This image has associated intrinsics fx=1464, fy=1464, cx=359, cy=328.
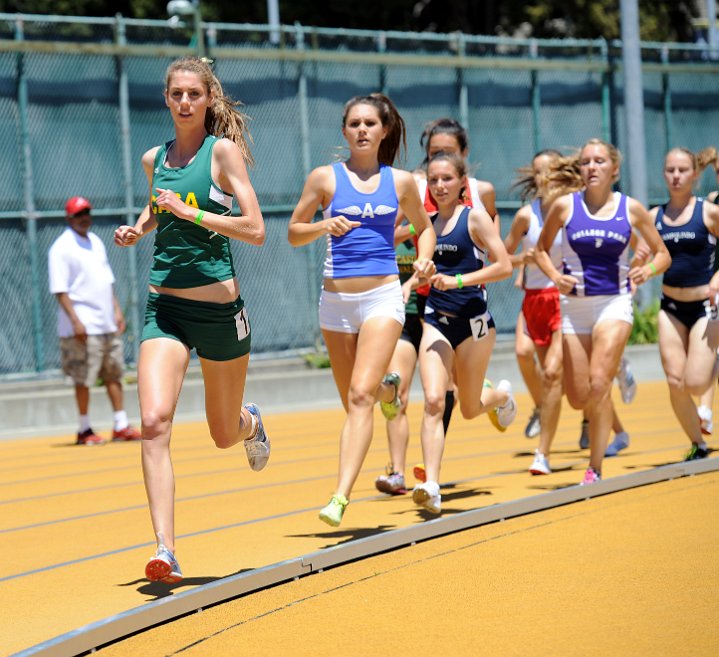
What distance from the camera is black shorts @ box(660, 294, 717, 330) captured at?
11.2 meters

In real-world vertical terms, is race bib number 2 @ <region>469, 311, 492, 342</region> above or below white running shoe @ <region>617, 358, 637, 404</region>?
above

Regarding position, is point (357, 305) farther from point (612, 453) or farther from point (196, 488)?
point (612, 453)

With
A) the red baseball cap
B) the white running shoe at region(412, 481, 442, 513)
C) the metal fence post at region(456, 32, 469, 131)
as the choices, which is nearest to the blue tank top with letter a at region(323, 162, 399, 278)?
the white running shoe at region(412, 481, 442, 513)

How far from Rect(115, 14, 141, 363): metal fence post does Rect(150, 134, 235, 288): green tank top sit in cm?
1122

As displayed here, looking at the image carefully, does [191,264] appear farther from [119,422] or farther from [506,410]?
[119,422]

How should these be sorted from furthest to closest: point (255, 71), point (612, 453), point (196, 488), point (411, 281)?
point (255, 71)
point (612, 453)
point (196, 488)
point (411, 281)

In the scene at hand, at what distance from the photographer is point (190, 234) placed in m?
7.22

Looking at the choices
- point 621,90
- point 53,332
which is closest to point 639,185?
point 621,90

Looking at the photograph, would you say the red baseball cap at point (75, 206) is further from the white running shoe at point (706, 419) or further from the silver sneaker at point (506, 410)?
the white running shoe at point (706, 419)

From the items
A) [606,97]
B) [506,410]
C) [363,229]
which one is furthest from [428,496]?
[606,97]

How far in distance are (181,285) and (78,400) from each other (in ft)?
26.0

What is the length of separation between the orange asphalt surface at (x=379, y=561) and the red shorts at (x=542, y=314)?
1.03 metres

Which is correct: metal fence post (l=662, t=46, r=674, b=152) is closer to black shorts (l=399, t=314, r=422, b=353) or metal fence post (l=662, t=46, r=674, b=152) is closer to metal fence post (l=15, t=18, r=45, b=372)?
metal fence post (l=15, t=18, r=45, b=372)

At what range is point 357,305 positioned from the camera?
868 cm
